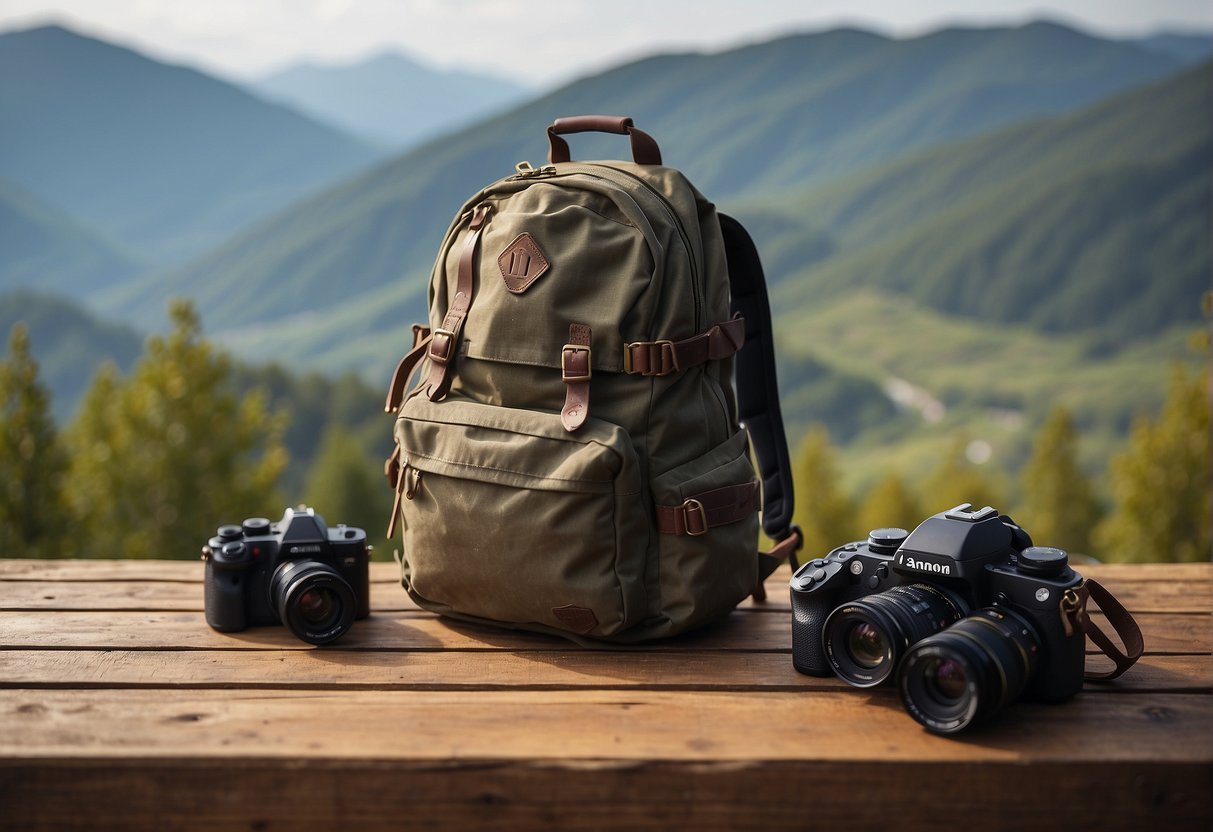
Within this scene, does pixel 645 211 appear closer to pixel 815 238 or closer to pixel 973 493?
pixel 973 493

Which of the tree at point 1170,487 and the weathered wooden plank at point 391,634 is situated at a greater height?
the weathered wooden plank at point 391,634

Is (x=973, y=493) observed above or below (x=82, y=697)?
below

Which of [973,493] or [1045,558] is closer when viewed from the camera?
[1045,558]

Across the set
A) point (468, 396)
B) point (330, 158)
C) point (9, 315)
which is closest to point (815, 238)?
point (9, 315)

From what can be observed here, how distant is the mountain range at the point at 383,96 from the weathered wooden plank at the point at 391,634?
174962mm

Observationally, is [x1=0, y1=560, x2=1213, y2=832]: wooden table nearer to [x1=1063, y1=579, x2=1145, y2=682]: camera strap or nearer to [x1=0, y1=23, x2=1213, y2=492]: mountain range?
[x1=1063, y1=579, x2=1145, y2=682]: camera strap

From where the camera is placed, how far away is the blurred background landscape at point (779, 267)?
1741 centimetres

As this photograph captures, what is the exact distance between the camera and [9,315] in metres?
68.7

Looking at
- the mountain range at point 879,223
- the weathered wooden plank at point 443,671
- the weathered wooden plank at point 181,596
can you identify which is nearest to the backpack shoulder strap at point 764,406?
the weathered wooden plank at point 181,596

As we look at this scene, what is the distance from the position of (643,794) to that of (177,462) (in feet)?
50.2

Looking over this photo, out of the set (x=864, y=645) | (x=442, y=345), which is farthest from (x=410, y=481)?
(x=864, y=645)

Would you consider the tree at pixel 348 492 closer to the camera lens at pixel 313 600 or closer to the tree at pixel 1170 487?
the tree at pixel 1170 487

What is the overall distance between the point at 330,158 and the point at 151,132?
23304mm

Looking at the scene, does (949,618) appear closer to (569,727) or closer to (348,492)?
(569,727)
